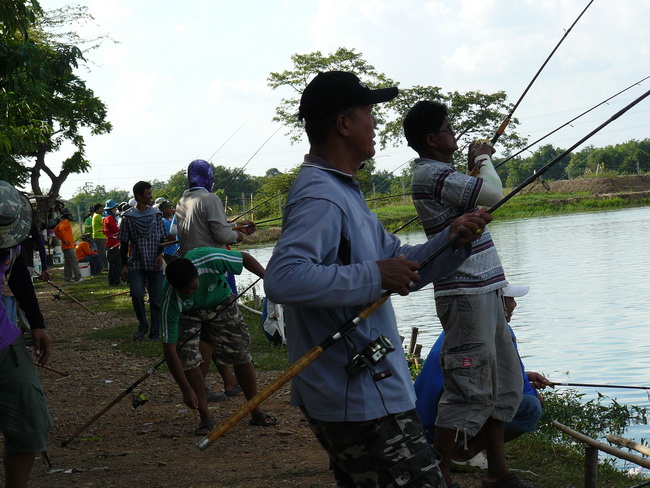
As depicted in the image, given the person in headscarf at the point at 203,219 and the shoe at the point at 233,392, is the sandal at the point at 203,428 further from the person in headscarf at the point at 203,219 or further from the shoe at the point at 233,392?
the shoe at the point at 233,392

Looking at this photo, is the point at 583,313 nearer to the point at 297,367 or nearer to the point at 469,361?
the point at 469,361

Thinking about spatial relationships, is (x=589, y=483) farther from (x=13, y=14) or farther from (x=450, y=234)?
(x=13, y=14)

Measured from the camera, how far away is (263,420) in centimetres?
642

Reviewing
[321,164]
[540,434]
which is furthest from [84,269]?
[321,164]

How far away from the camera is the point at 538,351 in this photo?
1055cm

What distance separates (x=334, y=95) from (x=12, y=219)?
1.86m

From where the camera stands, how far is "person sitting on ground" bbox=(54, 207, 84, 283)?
65.4 feet

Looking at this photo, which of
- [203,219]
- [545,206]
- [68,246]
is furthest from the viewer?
[545,206]

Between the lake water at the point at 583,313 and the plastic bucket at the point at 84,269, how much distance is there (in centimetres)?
1017

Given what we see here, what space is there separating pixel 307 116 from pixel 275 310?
5.95 metres

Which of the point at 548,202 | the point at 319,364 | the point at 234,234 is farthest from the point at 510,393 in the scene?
the point at 548,202

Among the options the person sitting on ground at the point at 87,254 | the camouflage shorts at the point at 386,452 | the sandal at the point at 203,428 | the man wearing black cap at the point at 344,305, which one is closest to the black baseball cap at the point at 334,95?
the man wearing black cap at the point at 344,305

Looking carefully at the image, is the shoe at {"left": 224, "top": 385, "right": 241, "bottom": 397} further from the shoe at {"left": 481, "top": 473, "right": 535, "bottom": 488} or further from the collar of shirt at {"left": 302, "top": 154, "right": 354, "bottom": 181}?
the collar of shirt at {"left": 302, "top": 154, "right": 354, "bottom": 181}

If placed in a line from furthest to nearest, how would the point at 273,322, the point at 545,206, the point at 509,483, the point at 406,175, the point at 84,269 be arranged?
the point at 406,175, the point at 545,206, the point at 84,269, the point at 273,322, the point at 509,483
